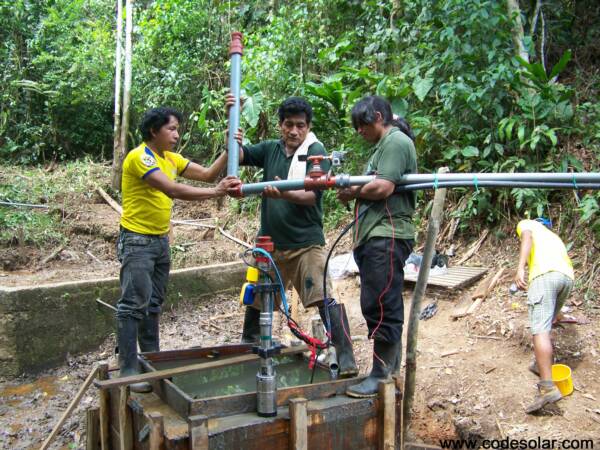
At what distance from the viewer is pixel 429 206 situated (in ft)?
21.0

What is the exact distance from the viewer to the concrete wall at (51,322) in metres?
5.15

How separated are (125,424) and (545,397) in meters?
2.85

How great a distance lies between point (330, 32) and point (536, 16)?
3435 mm

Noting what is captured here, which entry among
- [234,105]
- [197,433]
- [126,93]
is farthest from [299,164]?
[126,93]

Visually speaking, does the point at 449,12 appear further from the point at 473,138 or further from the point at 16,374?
the point at 16,374

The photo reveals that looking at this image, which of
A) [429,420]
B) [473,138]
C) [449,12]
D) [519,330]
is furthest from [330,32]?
[429,420]

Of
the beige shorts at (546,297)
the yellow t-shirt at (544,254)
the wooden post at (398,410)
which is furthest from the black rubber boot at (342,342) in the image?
the yellow t-shirt at (544,254)

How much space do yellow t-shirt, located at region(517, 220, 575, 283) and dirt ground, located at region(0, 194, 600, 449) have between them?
0.79m

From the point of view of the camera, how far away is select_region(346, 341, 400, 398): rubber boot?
113 inches

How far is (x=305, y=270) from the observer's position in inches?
138

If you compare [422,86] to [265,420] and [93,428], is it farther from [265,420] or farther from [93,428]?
[93,428]

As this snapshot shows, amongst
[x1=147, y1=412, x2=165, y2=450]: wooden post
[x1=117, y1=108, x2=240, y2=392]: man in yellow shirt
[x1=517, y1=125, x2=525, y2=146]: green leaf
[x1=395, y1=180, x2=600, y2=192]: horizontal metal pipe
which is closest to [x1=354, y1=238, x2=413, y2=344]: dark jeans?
[x1=395, y1=180, x2=600, y2=192]: horizontal metal pipe

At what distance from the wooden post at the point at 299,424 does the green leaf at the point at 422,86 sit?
4.93 m

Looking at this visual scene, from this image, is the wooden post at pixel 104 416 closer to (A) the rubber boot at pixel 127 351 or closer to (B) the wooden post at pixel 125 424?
(A) the rubber boot at pixel 127 351
